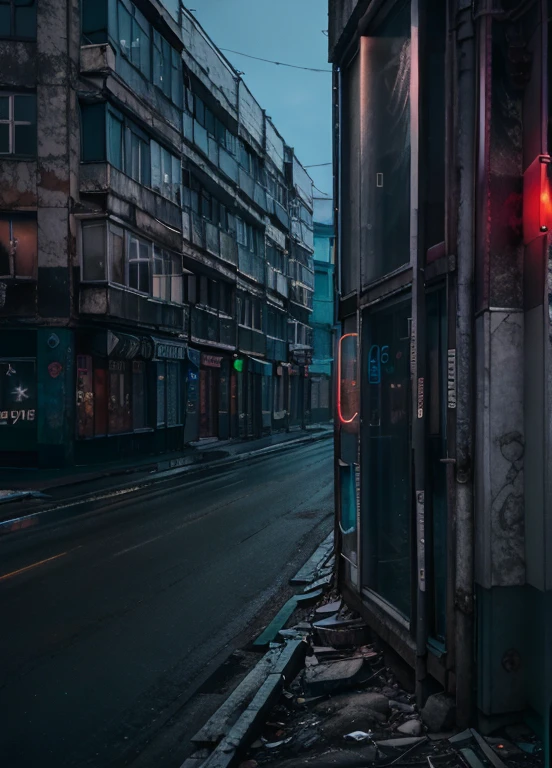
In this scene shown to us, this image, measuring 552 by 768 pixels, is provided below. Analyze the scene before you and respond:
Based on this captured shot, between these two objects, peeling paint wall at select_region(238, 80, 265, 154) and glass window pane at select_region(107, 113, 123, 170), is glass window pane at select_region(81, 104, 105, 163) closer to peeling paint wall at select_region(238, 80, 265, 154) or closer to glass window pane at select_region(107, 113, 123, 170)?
glass window pane at select_region(107, 113, 123, 170)

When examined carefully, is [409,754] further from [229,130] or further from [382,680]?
[229,130]

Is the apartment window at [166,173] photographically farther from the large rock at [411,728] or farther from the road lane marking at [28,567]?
the large rock at [411,728]

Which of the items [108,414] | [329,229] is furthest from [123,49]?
[329,229]

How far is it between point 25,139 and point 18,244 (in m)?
3.00

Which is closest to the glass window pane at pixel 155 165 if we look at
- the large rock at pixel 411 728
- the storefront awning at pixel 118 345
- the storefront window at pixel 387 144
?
the storefront awning at pixel 118 345

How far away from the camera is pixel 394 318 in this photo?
630cm

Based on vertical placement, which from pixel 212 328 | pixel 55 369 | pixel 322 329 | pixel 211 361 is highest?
pixel 322 329

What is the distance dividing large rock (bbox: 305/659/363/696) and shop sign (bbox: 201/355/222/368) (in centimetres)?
2749

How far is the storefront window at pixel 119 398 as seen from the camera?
25266 mm

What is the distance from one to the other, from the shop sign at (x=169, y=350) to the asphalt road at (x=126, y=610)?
483 inches

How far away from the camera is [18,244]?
Result: 886 inches

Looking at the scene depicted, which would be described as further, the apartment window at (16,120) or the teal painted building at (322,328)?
the teal painted building at (322,328)

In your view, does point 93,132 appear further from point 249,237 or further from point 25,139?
point 249,237

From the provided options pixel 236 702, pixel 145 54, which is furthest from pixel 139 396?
pixel 236 702
